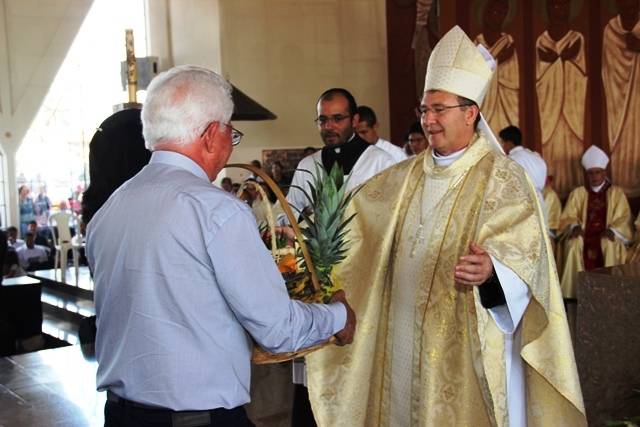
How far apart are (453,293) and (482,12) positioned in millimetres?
7940

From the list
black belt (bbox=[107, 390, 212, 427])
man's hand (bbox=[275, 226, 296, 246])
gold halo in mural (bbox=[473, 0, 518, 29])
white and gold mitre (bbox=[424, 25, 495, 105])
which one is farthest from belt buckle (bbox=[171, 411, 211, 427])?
gold halo in mural (bbox=[473, 0, 518, 29])

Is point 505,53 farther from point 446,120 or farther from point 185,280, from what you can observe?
point 185,280

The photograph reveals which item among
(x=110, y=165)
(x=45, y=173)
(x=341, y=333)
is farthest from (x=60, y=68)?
(x=341, y=333)

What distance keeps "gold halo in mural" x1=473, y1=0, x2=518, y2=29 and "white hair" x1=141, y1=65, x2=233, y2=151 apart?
8.65 m

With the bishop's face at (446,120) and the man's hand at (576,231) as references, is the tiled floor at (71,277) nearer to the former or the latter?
the man's hand at (576,231)

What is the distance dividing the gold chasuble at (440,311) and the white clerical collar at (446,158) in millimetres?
24

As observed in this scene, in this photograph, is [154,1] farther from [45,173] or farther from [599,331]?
[599,331]

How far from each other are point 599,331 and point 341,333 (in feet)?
6.82

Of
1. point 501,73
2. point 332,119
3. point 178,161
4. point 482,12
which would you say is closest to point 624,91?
point 501,73

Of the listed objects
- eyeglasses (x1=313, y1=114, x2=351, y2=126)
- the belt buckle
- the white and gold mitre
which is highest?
the white and gold mitre

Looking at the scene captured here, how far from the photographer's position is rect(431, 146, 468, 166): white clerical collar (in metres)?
2.97

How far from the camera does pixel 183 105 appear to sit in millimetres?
1922

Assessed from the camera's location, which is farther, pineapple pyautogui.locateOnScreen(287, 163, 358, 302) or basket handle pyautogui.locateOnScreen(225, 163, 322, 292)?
pineapple pyautogui.locateOnScreen(287, 163, 358, 302)

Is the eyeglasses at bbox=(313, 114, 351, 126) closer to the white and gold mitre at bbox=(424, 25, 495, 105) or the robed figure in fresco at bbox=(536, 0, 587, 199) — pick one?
the white and gold mitre at bbox=(424, 25, 495, 105)
